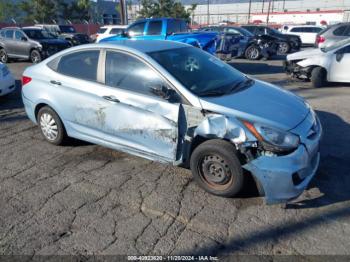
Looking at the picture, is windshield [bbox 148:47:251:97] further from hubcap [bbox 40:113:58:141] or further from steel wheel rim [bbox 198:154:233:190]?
hubcap [bbox 40:113:58:141]

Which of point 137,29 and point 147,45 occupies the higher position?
point 147,45

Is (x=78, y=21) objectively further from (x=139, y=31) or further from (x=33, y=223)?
(x=33, y=223)

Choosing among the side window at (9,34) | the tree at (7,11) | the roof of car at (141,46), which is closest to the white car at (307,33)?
the side window at (9,34)

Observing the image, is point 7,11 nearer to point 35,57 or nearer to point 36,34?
point 36,34

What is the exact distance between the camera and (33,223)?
323cm

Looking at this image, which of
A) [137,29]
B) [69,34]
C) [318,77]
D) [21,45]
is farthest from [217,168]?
[69,34]

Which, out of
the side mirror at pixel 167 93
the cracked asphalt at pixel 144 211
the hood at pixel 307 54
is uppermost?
the side mirror at pixel 167 93

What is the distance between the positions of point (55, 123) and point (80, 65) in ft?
3.23

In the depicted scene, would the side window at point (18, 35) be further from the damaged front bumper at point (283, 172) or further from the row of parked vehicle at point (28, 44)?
the damaged front bumper at point (283, 172)

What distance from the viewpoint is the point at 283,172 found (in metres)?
3.08

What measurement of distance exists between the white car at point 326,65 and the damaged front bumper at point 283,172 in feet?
20.8

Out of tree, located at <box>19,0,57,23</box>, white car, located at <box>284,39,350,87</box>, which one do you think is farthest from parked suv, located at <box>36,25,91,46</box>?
white car, located at <box>284,39,350,87</box>

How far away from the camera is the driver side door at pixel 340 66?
28.2ft

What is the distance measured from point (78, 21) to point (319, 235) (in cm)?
4835
